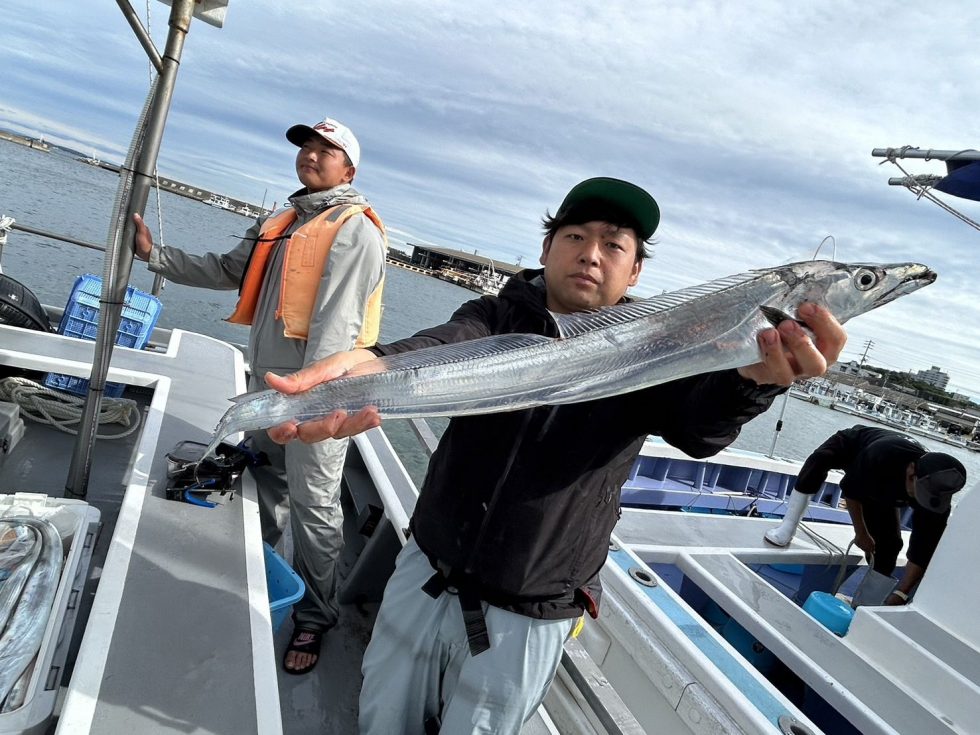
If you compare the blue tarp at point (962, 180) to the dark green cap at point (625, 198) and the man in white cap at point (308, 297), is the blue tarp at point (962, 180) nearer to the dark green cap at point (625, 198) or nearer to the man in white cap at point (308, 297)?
the dark green cap at point (625, 198)

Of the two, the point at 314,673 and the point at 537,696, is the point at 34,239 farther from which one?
the point at 537,696

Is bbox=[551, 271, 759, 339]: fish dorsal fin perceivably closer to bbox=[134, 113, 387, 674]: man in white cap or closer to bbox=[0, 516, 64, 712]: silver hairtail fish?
bbox=[134, 113, 387, 674]: man in white cap

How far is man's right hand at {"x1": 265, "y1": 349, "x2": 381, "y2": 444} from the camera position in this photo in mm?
1593

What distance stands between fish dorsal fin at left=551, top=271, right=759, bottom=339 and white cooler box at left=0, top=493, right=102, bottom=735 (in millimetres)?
1899

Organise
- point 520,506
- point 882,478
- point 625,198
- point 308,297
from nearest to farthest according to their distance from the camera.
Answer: point 520,506 → point 625,198 → point 308,297 → point 882,478

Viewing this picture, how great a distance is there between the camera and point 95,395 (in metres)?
2.81

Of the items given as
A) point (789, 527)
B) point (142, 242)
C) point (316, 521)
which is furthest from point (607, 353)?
point (789, 527)

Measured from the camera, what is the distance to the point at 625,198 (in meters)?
1.87

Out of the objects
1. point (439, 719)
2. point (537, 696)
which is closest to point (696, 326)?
point (537, 696)

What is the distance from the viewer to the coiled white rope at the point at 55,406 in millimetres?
3857

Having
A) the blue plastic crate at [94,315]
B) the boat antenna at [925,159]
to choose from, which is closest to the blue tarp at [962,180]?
the boat antenna at [925,159]

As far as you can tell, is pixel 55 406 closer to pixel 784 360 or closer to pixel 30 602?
pixel 30 602

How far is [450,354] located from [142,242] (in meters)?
2.28

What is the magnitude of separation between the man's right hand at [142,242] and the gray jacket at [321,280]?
0.10m
